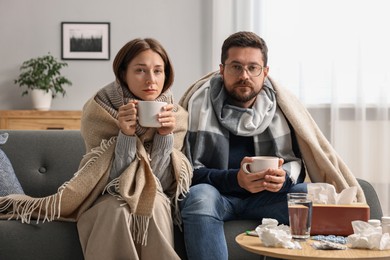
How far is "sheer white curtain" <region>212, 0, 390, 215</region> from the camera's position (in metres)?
5.43

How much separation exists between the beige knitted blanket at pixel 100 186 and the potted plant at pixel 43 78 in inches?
116

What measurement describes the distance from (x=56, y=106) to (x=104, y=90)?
3121 millimetres

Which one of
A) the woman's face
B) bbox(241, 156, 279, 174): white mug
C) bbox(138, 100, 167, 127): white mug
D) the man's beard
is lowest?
bbox(241, 156, 279, 174): white mug

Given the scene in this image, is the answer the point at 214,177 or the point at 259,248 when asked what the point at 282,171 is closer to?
the point at 214,177

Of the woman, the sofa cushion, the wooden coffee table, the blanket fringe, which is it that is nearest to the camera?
the wooden coffee table

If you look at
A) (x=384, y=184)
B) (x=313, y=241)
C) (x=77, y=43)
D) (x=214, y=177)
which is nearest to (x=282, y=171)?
(x=214, y=177)

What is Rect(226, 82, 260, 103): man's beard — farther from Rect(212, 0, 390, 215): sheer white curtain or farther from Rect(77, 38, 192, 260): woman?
Rect(212, 0, 390, 215): sheer white curtain

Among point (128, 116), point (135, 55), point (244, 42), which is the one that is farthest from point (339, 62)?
point (128, 116)

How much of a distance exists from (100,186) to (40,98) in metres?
3.11

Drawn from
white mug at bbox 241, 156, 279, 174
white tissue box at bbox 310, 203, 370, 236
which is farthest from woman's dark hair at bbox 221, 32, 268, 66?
white tissue box at bbox 310, 203, 370, 236

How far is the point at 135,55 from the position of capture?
106 inches

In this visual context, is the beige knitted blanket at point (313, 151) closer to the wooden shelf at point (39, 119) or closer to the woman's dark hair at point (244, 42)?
the woman's dark hair at point (244, 42)

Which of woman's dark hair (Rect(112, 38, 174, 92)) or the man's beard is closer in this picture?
woman's dark hair (Rect(112, 38, 174, 92))

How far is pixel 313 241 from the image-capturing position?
6.77 ft
